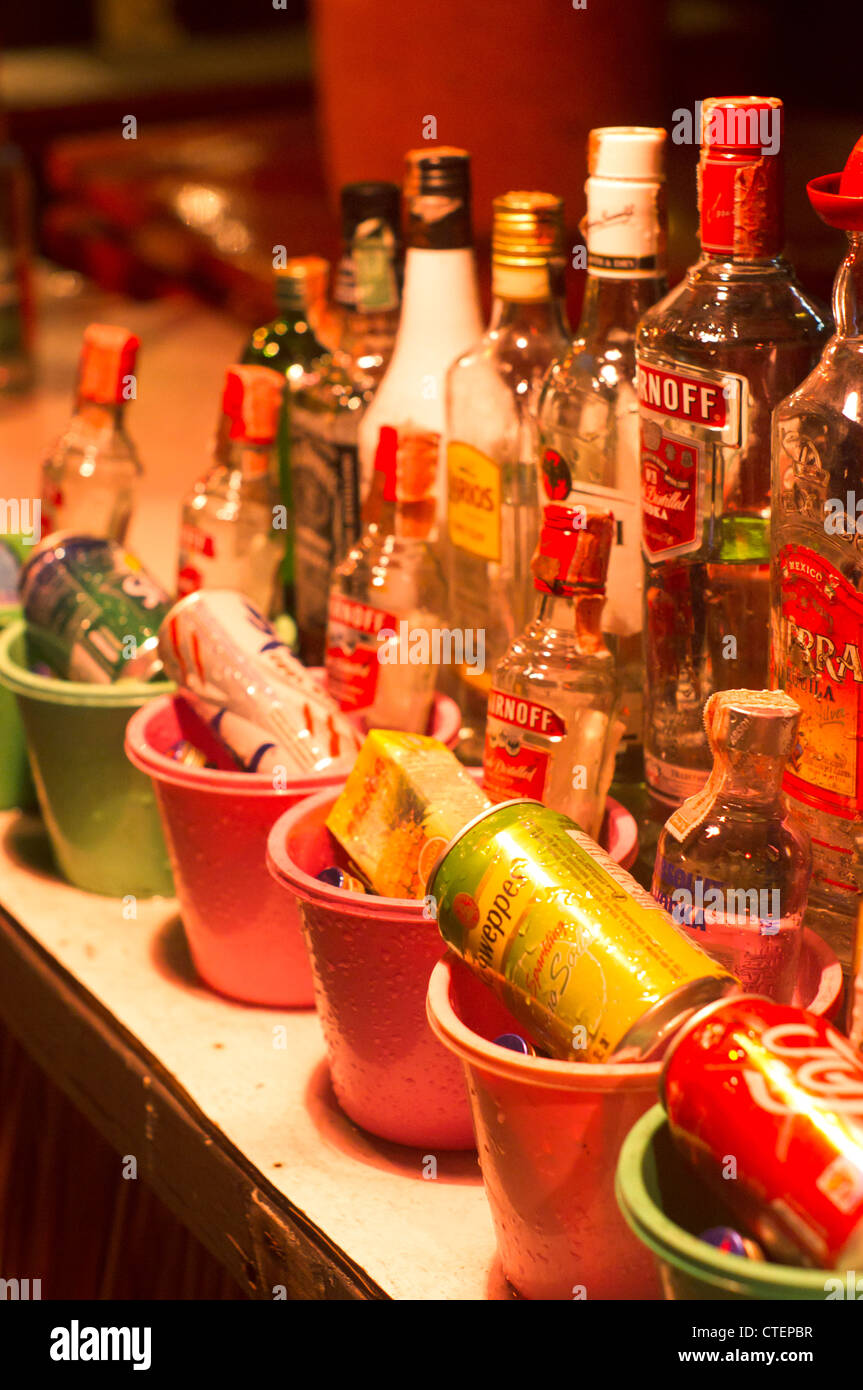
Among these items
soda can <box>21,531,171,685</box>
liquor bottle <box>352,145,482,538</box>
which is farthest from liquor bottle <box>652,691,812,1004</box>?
soda can <box>21,531,171,685</box>

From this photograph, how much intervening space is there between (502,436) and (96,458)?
0.34m

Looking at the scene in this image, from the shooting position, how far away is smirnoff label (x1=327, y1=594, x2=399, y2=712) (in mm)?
929

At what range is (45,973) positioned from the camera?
102cm

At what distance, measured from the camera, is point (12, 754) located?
1.16 m

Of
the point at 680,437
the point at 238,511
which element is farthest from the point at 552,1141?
the point at 238,511

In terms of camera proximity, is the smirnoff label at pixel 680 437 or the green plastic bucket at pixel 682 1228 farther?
the smirnoff label at pixel 680 437

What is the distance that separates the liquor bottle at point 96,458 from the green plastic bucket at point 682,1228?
0.71 meters

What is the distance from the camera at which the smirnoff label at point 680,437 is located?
0.74 m

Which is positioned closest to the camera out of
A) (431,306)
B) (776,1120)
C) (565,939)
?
(776,1120)

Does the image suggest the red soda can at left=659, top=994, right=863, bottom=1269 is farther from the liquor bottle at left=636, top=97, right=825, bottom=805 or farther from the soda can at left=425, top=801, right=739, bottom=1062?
the liquor bottle at left=636, top=97, right=825, bottom=805

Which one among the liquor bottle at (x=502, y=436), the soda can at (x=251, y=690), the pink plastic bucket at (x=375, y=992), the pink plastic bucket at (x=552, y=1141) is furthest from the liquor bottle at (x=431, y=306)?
the pink plastic bucket at (x=552, y=1141)

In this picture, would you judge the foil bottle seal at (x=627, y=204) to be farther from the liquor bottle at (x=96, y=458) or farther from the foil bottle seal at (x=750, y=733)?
the liquor bottle at (x=96, y=458)

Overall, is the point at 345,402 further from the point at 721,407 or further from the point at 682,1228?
the point at 682,1228
